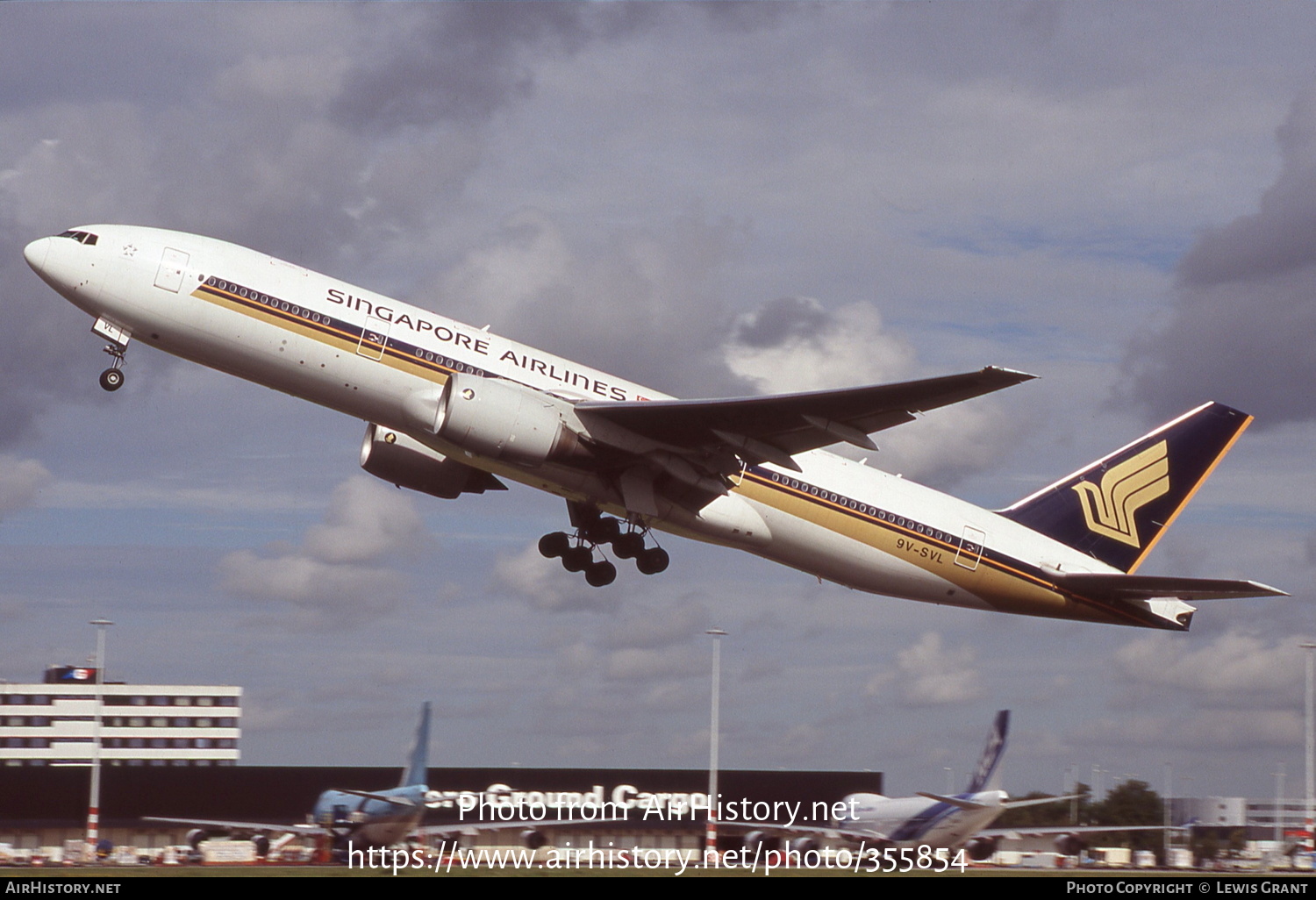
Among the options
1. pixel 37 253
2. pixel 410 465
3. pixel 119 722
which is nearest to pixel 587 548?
pixel 410 465

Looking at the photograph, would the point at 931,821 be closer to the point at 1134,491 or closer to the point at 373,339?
the point at 1134,491

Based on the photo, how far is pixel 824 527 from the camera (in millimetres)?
35594

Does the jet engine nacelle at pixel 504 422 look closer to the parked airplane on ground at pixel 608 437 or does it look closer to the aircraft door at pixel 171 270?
the parked airplane on ground at pixel 608 437

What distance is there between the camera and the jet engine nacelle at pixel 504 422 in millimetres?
31375

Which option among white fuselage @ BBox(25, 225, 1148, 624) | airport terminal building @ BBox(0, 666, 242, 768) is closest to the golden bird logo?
white fuselage @ BBox(25, 225, 1148, 624)

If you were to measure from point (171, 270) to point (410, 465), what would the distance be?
27.7ft

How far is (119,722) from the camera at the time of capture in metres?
110

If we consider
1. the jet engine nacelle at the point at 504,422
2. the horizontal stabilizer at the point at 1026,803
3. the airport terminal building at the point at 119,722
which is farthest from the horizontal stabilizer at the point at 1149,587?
the airport terminal building at the point at 119,722

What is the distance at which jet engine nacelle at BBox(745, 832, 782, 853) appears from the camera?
4200cm

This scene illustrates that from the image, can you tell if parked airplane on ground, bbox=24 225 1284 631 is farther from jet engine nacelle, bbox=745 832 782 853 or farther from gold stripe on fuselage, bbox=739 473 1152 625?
jet engine nacelle, bbox=745 832 782 853

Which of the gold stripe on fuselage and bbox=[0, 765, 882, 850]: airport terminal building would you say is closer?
the gold stripe on fuselage

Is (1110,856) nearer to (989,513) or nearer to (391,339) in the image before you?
(989,513)

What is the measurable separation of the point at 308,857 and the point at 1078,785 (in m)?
32.4
